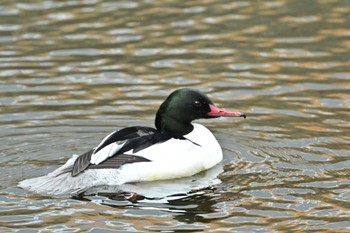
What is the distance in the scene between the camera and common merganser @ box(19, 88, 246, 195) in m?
9.92

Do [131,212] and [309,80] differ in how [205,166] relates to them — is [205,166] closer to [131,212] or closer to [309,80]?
[131,212]

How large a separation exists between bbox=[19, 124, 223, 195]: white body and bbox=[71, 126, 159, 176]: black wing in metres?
0.05

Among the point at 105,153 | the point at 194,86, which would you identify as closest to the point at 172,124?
the point at 105,153

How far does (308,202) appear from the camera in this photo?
927 centimetres

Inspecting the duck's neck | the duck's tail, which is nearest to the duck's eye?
the duck's neck

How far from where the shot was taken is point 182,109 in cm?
1078

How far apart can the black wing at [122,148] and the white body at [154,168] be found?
0.15ft

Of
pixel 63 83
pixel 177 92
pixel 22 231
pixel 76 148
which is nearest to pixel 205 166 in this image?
pixel 177 92

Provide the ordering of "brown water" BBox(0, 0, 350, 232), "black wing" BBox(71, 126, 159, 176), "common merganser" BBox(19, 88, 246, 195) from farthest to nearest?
"black wing" BBox(71, 126, 159, 176), "common merganser" BBox(19, 88, 246, 195), "brown water" BBox(0, 0, 350, 232)

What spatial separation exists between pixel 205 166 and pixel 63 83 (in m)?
3.45

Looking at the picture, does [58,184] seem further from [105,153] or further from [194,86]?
[194,86]

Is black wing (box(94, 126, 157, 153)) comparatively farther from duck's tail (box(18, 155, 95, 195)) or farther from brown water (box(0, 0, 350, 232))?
brown water (box(0, 0, 350, 232))

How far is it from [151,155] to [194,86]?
9.84 feet

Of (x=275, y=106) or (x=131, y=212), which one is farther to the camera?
(x=275, y=106)
